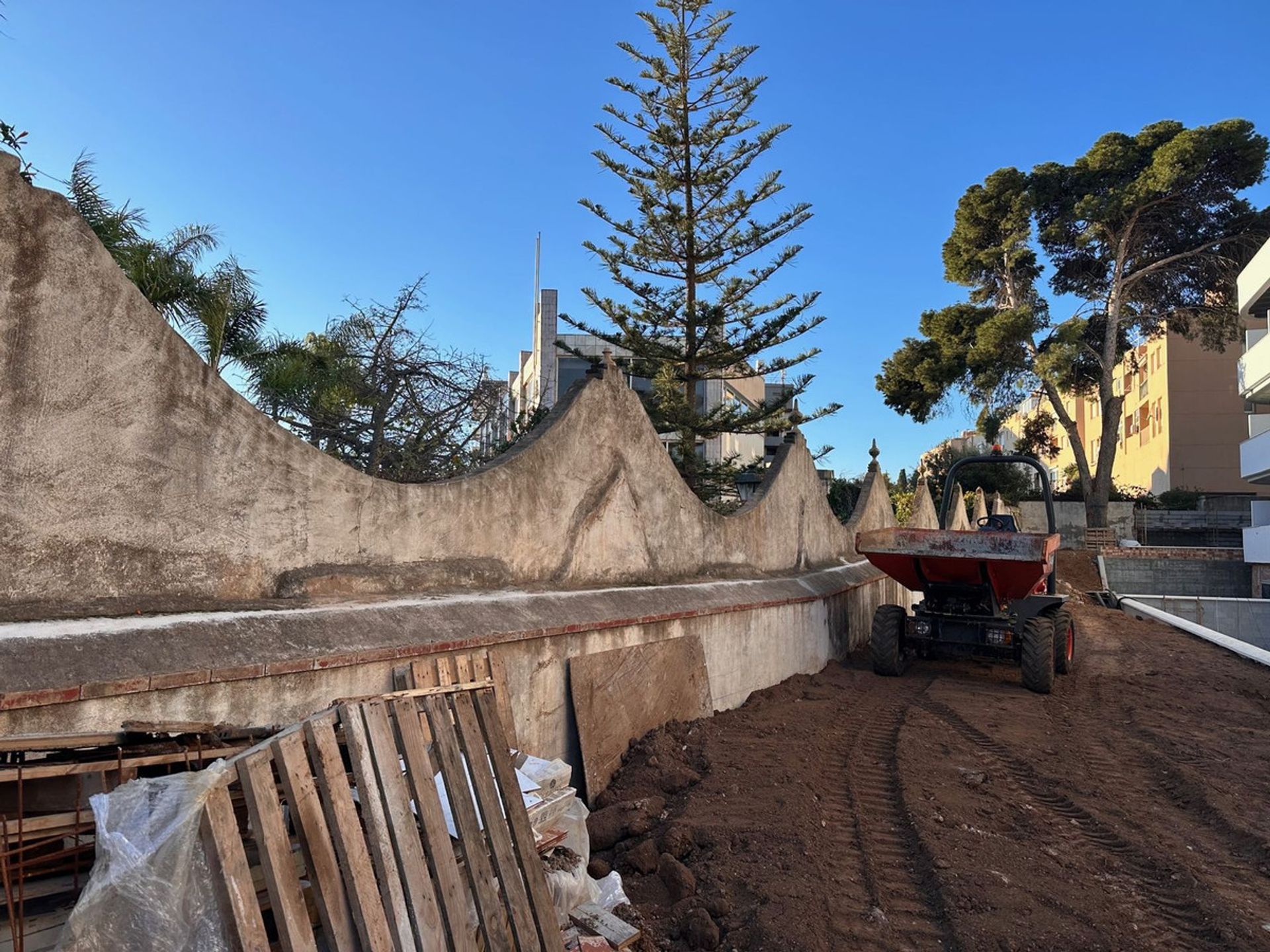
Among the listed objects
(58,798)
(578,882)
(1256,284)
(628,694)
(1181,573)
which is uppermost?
(1256,284)

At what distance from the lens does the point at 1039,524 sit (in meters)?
Result: 35.6

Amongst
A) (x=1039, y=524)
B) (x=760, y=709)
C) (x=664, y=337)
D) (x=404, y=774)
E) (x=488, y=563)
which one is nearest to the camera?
(x=404, y=774)

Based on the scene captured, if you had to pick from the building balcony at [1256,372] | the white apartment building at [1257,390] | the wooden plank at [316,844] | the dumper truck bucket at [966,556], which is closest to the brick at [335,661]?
the wooden plank at [316,844]

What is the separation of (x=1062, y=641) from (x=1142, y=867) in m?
6.91

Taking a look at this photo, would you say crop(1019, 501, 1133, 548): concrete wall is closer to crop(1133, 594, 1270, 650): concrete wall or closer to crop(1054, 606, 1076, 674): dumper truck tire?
crop(1133, 594, 1270, 650): concrete wall

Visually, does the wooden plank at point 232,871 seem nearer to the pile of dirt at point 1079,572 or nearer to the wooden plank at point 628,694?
the wooden plank at point 628,694

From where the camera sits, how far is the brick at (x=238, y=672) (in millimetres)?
3182

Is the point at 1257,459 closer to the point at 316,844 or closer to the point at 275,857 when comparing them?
the point at 316,844

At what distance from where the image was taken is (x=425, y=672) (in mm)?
4102

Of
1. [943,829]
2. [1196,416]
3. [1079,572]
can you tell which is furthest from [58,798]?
[1196,416]

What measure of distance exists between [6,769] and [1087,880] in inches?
168

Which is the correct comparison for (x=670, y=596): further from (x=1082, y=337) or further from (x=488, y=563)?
(x=1082, y=337)

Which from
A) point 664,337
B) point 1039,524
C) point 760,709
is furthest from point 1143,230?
point 760,709

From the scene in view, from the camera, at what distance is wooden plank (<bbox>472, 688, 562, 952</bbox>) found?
3.15 meters
